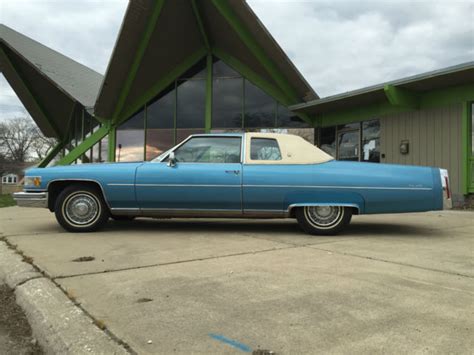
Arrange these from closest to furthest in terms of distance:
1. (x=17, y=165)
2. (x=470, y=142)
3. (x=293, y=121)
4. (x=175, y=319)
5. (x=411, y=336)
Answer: (x=411, y=336)
(x=175, y=319)
(x=470, y=142)
(x=293, y=121)
(x=17, y=165)

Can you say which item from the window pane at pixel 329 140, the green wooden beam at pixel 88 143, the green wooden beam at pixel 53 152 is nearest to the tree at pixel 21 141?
the green wooden beam at pixel 53 152

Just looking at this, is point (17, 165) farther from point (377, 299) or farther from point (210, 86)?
point (377, 299)

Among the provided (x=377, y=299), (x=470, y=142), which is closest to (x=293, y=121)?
(x=470, y=142)

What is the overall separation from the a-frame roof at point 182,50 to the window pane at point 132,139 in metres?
0.45

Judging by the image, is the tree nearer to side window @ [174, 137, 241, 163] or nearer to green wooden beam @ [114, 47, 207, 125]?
green wooden beam @ [114, 47, 207, 125]

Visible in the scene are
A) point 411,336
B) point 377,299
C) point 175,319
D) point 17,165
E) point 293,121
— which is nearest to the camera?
point 411,336

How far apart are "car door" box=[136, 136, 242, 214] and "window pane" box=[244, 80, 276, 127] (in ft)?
36.0

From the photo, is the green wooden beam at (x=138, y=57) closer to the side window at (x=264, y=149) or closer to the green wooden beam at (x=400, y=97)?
the green wooden beam at (x=400, y=97)

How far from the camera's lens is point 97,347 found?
90.9 inches

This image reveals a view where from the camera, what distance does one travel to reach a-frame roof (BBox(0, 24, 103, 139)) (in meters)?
20.3

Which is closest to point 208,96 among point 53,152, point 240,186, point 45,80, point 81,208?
point 45,80

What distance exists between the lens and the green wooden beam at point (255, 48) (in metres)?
14.8

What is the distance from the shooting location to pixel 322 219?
6086 millimetres

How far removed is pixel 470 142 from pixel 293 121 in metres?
7.08
